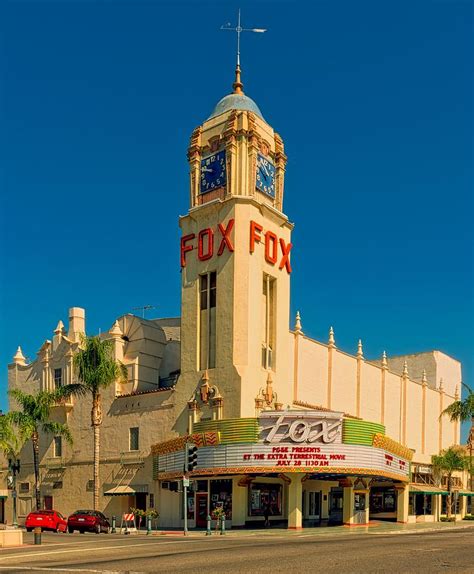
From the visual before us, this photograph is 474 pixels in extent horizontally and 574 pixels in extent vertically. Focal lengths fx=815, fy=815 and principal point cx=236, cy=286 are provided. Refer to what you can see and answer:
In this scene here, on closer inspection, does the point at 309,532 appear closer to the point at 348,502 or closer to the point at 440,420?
the point at 348,502

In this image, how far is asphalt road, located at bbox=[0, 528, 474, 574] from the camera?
21516mm

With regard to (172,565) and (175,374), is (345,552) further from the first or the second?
(175,374)

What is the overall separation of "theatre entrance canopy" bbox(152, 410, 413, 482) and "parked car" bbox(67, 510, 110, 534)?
6556 millimetres

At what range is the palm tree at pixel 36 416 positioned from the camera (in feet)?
202

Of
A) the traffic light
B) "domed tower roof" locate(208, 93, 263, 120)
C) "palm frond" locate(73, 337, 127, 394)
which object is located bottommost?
the traffic light

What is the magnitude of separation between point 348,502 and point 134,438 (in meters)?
16.1

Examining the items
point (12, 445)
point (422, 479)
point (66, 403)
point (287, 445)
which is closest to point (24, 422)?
point (66, 403)

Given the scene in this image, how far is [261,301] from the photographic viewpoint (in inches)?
2216

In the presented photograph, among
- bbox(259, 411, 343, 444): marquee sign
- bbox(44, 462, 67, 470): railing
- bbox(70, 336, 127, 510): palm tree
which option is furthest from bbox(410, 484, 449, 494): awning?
bbox(44, 462, 67, 470): railing

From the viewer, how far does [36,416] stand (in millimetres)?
62188

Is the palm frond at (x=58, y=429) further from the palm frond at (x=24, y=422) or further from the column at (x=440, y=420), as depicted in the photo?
the column at (x=440, y=420)

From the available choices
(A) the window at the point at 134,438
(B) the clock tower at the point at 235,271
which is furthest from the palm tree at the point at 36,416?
(B) the clock tower at the point at 235,271

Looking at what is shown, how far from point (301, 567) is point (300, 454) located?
2626 cm

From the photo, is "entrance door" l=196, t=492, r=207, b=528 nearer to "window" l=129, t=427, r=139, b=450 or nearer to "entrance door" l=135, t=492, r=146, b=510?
"entrance door" l=135, t=492, r=146, b=510
